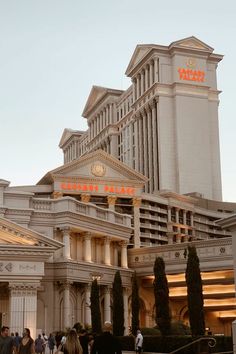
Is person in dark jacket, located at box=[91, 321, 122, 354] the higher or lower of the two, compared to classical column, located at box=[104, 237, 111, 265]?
lower

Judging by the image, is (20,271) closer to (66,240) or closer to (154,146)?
(66,240)

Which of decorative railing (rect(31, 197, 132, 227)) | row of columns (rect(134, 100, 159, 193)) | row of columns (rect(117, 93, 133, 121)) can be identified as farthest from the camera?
row of columns (rect(117, 93, 133, 121))

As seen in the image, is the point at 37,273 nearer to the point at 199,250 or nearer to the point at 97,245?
the point at 97,245

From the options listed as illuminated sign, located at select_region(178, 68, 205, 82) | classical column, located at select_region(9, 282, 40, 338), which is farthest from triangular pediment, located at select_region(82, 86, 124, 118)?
classical column, located at select_region(9, 282, 40, 338)

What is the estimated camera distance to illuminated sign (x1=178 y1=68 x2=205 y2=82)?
12038 centimetres

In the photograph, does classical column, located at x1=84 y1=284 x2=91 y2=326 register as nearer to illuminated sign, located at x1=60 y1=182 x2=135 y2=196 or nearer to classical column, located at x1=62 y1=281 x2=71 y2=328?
classical column, located at x1=62 y1=281 x2=71 y2=328

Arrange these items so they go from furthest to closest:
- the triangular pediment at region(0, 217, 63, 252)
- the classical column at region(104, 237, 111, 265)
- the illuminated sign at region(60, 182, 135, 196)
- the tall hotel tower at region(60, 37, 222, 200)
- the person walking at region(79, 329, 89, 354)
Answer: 1. the tall hotel tower at region(60, 37, 222, 200)
2. the illuminated sign at region(60, 182, 135, 196)
3. the classical column at region(104, 237, 111, 265)
4. the triangular pediment at region(0, 217, 63, 252)
5. the person walking at region(79, 329, 89, 354)

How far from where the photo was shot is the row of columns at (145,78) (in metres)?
121

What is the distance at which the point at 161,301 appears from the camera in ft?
135

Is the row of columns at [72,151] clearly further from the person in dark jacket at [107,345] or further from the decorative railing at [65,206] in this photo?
the person in dark jacket at [107,345]

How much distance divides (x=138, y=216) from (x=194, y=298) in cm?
3878

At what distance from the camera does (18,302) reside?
45.6 m

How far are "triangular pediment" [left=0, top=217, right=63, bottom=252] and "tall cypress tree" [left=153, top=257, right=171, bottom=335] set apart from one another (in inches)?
339

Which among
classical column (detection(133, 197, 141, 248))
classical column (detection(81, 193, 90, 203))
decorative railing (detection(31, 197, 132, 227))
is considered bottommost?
decorative railing (detection(31, 197, 132, 227))
